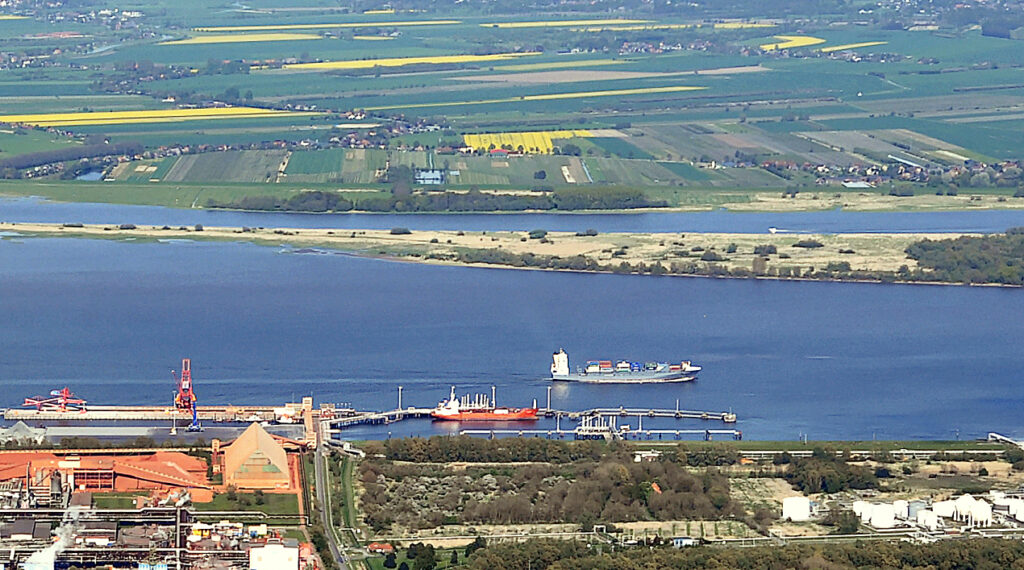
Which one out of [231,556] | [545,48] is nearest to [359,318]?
[231,556]

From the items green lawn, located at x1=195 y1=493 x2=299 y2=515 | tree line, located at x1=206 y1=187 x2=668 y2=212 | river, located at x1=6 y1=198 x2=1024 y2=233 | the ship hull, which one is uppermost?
tree line, located at x1=206 y1=187 x2=668 y2=212

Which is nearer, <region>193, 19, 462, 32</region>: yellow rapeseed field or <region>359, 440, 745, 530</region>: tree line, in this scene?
<region>359, 440, 745, 530</region>: tree line

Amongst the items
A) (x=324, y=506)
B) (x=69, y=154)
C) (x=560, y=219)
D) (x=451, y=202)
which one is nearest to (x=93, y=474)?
(x=324, y=506)

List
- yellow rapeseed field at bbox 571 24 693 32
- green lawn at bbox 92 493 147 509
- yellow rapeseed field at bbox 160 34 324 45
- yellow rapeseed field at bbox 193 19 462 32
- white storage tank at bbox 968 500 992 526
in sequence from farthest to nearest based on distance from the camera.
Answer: yellow rapeseed field at bbox 571 24 693 32
yellow rapeseed field at bbox 193 19 462 32
yellow rapeseed field at bbox 160 34 324 45
white storage tank at bbox 968 500 992 526
green lawn at bbox 92 493 147 509

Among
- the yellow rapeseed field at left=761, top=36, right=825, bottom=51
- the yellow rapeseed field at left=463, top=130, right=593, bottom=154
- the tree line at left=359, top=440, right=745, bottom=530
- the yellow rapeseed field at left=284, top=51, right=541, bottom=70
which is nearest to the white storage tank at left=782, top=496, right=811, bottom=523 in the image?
the tree line at left=359, top=440, right=745, bottom=530

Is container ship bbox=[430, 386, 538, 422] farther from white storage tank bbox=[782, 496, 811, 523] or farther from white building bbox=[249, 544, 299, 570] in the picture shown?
white building bbox=[249, 544, 299, 570]

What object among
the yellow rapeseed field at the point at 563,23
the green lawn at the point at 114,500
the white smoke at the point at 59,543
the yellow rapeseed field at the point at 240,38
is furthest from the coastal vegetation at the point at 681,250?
the yellow rapeseed field at the point at 563,23

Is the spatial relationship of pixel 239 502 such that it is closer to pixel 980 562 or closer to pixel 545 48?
pixel 980 562
